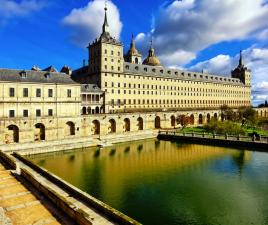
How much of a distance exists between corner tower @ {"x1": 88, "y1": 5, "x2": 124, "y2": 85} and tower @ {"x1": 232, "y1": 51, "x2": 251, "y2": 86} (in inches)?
2787

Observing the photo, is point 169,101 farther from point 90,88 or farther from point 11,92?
point 11,92

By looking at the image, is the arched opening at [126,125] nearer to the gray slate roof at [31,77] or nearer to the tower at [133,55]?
the gray slate roof at [31,77]

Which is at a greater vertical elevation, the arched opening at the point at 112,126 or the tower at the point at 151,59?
the tower at the point at 151,59

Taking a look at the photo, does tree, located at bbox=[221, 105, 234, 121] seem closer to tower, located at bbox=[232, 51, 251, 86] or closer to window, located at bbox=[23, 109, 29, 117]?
tower, located at bbox=[232, 51, 251, 86]

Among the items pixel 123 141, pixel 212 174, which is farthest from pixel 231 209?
pixel 123 141

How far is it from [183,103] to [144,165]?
59.4 metres

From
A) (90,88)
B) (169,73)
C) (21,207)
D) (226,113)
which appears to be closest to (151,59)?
(169,73)

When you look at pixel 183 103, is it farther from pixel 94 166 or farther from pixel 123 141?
pixel 94 166

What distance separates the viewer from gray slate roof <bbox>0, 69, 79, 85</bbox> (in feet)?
149

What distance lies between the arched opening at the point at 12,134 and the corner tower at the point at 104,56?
2678 centimetres

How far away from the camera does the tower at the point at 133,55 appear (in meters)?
100

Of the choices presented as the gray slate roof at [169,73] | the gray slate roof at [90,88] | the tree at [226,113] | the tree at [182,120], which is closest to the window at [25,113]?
the gray slate roof at [90,88]

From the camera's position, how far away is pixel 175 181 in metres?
27.0

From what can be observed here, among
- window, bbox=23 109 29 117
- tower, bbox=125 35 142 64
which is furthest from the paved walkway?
tower, bbox=125 35 142 64
